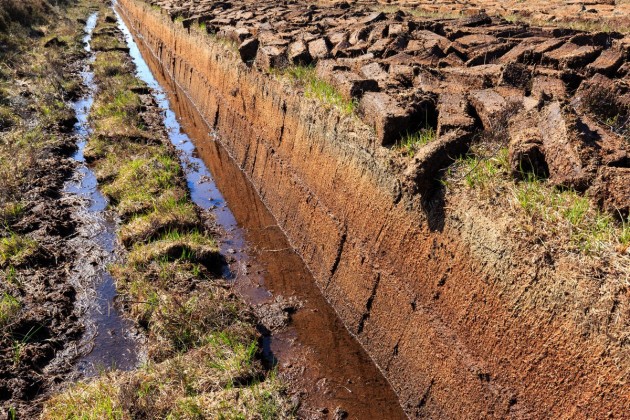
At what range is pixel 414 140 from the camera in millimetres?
4285

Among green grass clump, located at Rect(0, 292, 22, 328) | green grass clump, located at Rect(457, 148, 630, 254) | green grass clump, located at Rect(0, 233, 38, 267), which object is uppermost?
green grass clump, located at Rect(457, 148, 630, 254)

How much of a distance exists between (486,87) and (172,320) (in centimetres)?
357

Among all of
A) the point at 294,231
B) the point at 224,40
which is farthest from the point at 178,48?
the point at 294,231

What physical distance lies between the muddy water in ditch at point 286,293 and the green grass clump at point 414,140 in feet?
6.03

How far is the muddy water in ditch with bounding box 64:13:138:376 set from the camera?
14.9ft

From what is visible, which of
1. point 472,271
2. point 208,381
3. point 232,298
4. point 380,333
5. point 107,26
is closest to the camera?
point 472,271

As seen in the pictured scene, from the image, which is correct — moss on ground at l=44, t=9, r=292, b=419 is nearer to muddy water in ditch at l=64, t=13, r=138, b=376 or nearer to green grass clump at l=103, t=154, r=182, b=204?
green grass clump at l=103, t=154, r=182, b=204

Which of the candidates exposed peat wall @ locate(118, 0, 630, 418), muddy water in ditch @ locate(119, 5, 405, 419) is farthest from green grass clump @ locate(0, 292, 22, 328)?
exposed peat wall @ locate(118, 0, 630, 418)

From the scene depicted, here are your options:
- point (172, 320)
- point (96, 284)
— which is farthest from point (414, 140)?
point (96, 284)

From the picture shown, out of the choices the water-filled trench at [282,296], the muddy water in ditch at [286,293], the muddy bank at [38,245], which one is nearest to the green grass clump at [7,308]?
the muddy bank at [38,245]

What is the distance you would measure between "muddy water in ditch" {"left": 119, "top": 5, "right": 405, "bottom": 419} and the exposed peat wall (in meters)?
0.15

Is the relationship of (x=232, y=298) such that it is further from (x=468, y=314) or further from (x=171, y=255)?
(x=468, y=314)

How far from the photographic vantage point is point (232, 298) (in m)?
5.00

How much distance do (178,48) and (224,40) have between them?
4.53 meters
